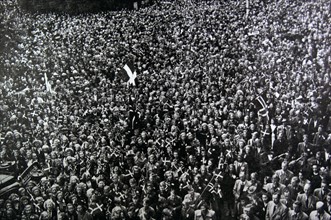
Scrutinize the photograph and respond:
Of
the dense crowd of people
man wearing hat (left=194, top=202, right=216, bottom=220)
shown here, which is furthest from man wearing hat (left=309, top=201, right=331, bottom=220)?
man wearing hat (left=194, top=202, right=216, bottom=220)

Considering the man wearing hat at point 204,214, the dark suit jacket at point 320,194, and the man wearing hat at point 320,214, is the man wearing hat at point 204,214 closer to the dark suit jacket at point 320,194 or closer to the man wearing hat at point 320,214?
the man wearing hat at point 320,214

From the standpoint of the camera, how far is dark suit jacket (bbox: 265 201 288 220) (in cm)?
593

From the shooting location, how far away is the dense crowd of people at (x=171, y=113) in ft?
21.1

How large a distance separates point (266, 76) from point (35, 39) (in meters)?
6.05

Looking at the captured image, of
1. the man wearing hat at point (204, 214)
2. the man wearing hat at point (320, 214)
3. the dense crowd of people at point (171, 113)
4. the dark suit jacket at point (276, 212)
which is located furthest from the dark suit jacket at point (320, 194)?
the man wearing hat at point (204, 214)

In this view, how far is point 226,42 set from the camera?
11.0 metres

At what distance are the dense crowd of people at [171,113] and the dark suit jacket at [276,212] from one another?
0.02m

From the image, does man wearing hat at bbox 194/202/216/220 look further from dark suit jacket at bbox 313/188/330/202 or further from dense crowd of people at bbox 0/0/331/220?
dark suit jacket at bbox 313/188/330/202

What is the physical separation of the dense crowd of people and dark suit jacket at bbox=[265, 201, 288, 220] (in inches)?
0.7

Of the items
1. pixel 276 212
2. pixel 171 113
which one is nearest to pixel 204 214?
pixel 276 212

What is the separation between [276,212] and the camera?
6.02m

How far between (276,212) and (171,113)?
14.0 ft

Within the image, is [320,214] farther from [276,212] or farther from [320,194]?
[276,212]

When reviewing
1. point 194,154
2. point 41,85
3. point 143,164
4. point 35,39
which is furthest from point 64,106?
point 194,154
